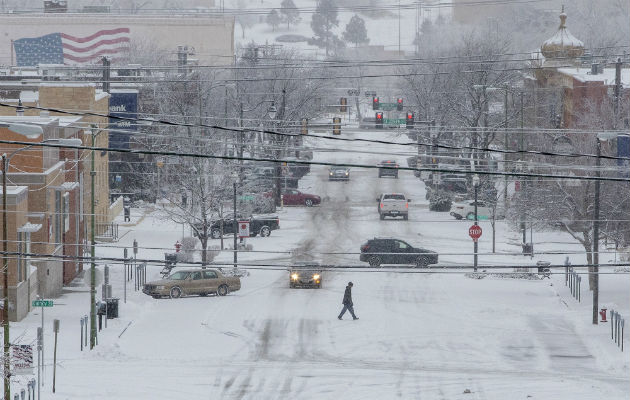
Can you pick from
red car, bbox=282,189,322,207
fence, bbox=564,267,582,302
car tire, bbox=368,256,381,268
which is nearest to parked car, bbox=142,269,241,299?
car tire, bbox=368,256,381,268

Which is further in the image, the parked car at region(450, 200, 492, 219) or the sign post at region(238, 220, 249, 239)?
the parked car at region(450, 200, 492, 219)

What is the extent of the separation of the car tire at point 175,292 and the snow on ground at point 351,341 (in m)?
0.53

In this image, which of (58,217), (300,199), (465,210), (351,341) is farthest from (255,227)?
(351,341)

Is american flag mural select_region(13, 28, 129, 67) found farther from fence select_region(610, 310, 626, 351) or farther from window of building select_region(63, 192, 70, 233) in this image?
fence select_region(610, 310, 626, 351)

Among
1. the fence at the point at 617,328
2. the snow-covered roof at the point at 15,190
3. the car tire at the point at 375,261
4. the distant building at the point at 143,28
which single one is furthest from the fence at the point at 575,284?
the distant building at the point at 143,28

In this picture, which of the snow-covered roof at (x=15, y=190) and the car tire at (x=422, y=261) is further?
the car tire at (x=422, y=261)

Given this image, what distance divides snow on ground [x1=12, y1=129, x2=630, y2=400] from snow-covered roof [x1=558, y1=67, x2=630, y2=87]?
1209 centimetres

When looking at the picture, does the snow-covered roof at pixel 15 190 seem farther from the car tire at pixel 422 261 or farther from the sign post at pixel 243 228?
the car tire at pixel 422 261

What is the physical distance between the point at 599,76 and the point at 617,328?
91.4 feet

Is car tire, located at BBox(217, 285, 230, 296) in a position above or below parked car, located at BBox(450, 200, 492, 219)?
below

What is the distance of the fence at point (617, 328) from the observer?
34.2 m

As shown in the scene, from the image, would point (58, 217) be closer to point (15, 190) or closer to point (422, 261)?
point (15, 190)

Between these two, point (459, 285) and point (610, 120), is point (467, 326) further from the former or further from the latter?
point (610, 120)

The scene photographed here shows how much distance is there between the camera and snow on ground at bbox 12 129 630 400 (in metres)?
29.5
